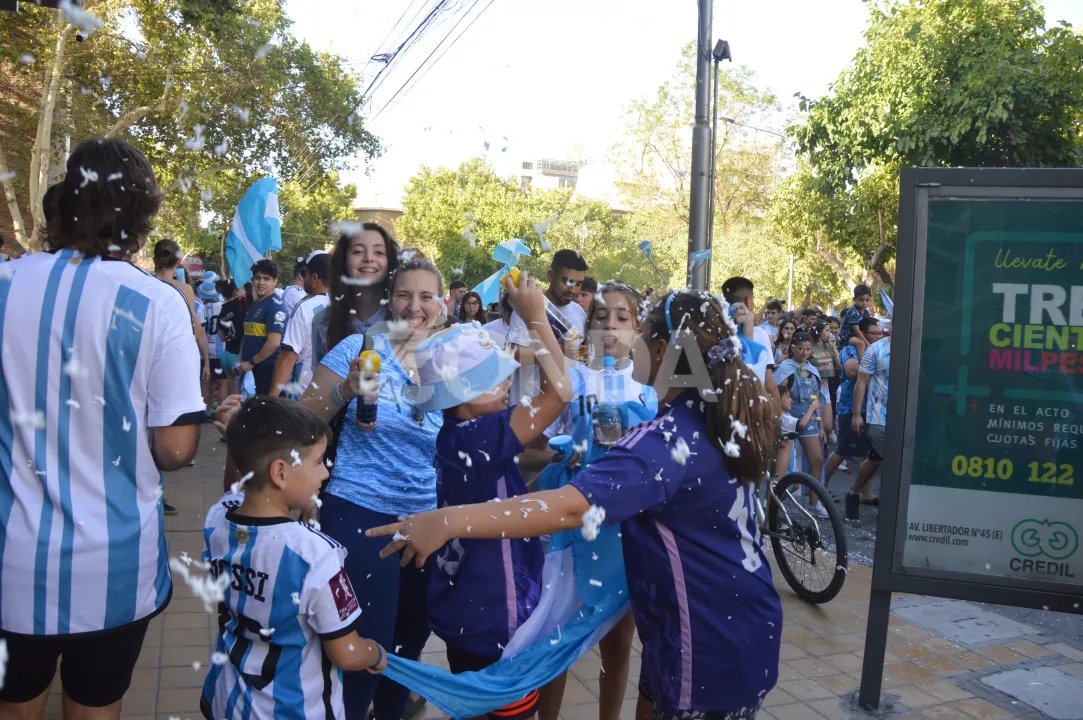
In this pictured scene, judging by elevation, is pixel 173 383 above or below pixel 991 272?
below

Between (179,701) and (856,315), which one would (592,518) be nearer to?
(179,701)

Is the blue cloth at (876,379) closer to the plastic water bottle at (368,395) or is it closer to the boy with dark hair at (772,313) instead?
the boy with dark hair at (772,313)

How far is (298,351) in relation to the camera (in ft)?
15.6

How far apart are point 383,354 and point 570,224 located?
107ft

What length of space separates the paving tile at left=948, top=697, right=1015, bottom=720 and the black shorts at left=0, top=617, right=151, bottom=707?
349 cm

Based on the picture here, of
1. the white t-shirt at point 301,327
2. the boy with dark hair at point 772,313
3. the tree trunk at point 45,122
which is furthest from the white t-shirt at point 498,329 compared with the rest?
the tree trunk at point 45,122

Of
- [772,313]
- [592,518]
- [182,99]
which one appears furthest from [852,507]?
[182,99]

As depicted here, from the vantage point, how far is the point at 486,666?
8.91 feet

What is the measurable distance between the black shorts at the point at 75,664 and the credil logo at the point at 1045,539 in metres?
3.52

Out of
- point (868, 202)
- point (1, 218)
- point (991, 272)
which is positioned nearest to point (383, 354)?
point (991, 272)

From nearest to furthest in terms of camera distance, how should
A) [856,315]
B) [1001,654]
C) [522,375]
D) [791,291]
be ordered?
[522,375] → [1001,654] → [856,315] → [791,291]

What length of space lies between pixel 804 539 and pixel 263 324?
15.6ft

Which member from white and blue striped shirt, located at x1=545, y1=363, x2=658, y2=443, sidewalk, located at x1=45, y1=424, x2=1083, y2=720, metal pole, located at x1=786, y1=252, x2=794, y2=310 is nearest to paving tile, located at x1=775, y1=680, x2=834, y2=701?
sidewalk, located at x1=45, y1=424, x2=1083, y2=720

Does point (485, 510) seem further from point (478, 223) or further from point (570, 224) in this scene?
point (570, 224)
